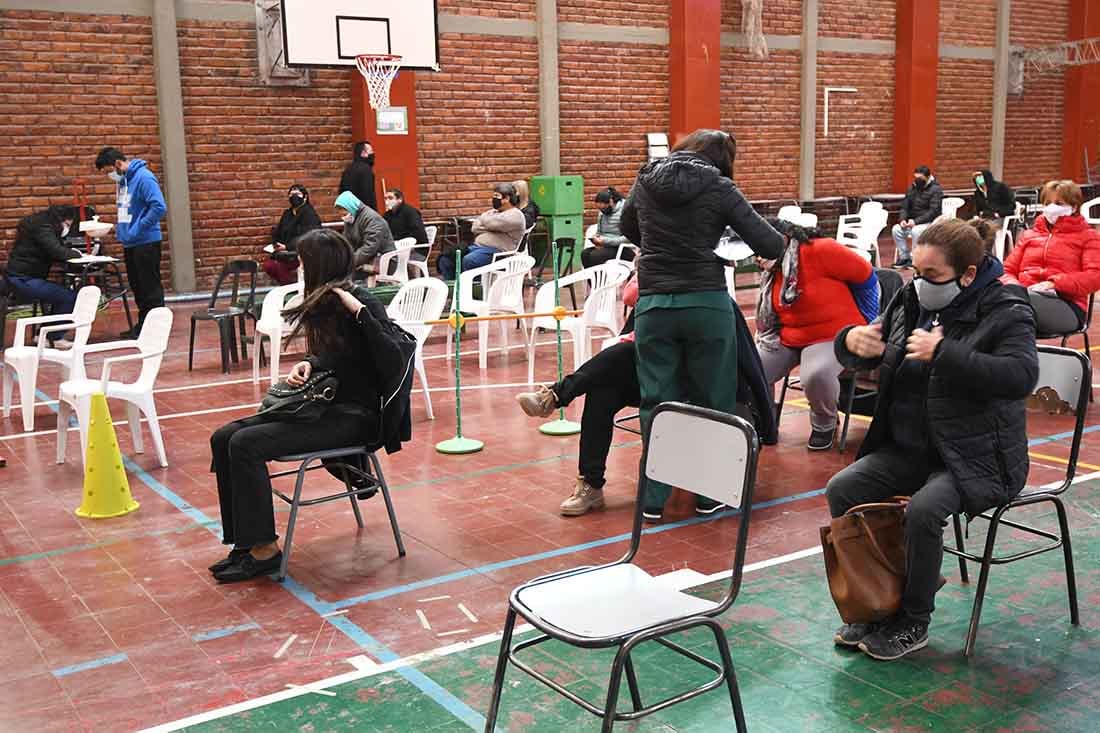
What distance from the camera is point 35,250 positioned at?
1019 cm

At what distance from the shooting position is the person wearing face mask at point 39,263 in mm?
10023

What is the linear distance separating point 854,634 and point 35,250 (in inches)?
345

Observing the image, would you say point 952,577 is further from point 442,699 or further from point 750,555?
point 442,699

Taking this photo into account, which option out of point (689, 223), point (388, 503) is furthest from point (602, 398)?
point (388, 503)

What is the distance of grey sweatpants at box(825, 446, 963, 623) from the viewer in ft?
11.0

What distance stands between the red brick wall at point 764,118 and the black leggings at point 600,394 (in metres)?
13.5

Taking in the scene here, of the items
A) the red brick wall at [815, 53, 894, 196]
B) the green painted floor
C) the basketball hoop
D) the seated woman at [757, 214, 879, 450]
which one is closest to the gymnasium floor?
the green painted floor

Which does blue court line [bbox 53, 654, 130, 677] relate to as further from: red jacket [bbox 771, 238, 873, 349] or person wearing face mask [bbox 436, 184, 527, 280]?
person wearing face mask [bbox 436, 184, 527, 280]

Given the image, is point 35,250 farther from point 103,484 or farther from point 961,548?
point 961,548

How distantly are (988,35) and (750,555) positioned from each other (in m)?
19.5

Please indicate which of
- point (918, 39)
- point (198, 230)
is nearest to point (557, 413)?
point (198, 230)

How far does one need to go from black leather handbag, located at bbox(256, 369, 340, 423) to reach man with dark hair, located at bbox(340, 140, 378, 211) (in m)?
8.87

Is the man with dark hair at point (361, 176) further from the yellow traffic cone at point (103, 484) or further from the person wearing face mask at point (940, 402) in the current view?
the person wearing face mask at point (940, 402)

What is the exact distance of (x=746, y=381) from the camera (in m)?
5.14
